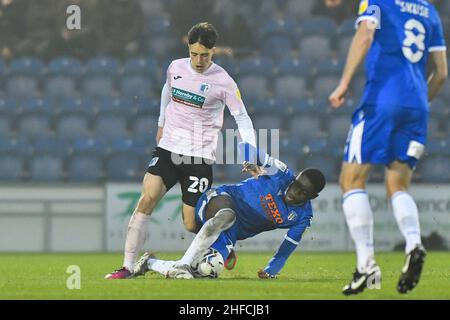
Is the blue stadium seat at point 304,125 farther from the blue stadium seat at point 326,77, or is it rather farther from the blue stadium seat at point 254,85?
the blue stadium seat at point 254,85

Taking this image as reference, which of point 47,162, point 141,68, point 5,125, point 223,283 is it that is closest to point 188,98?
point 223,283

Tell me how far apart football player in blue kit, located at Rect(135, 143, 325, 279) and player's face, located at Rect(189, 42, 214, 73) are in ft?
2.45

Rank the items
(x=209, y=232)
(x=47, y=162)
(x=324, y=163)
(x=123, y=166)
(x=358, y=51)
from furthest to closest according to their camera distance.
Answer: (x=47, y=162), (x=123, y=166), (x=324, y=163), (x=209, y=232), (x=358, y=51)

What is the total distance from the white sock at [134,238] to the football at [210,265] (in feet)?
1.89

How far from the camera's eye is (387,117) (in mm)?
6793

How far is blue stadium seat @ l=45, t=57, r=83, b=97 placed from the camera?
18000mm

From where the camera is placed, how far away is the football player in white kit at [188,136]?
9.02 m

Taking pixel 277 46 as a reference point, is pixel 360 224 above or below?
below

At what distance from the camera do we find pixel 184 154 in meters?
9.15

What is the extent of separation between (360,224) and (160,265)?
2.63 metres

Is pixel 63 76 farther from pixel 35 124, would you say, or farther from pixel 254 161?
pixel 254 161

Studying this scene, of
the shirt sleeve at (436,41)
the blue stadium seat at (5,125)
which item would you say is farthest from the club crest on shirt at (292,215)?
the blue stadium seat at (5,125)

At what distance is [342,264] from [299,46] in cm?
699
